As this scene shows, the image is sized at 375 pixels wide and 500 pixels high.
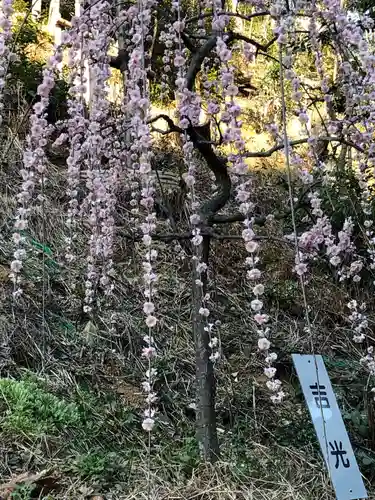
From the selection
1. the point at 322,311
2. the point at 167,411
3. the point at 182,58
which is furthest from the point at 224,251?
the point at 182,58

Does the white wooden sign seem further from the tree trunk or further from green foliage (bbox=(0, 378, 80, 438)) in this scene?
green foliage (bbox=(0, 378, 80, 438))

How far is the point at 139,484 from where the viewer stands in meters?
1.69

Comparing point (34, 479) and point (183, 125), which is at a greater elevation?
point (183, 125)

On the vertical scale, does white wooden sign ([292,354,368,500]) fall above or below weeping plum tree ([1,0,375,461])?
below

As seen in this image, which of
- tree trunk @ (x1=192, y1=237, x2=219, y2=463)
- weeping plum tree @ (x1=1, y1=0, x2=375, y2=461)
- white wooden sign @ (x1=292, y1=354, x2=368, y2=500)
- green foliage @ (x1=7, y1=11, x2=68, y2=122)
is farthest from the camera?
green foliage @ (x1=7, y1=11, x2=68, y2=122)

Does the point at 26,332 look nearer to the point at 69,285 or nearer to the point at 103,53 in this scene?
the point at 69,285

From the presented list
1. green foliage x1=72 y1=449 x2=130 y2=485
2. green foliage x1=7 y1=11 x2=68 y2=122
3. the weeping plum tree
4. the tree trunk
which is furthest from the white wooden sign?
green foliage x1=7 y1=11 x2=68 y2=122

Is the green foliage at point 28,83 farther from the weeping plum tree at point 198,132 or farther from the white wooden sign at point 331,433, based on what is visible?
the white wooden sign at point 331,433

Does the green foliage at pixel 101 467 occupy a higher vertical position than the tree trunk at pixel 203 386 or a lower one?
lower

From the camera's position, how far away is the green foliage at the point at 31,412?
180cm

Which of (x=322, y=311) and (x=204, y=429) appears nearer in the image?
(x=204, y=429)

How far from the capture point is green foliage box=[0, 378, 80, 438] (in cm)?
180

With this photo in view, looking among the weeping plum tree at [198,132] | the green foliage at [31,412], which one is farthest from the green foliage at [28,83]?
the green foliage at [31,412]

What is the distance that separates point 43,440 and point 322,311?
7.22 feet
